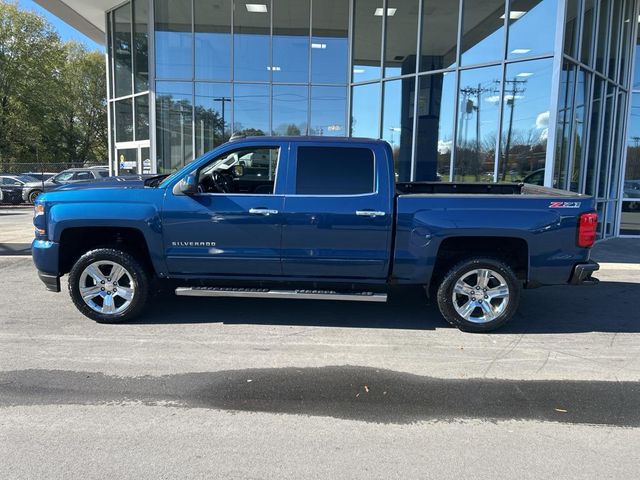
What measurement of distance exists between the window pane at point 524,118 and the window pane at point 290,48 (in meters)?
6.48

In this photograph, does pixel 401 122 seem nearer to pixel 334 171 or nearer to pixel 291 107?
pixel 291 107

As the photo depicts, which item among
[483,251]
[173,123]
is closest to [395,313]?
[483,251]

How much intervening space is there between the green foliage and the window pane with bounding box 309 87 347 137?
91.7ft

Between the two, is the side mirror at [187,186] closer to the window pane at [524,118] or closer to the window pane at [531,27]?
the window pane at [524,118]

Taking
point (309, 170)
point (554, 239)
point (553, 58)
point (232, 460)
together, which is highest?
point (553, 58)

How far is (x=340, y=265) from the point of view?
17.9 ft

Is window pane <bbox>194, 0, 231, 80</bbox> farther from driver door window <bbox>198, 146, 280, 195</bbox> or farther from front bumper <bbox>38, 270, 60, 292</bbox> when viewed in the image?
front bumper <bbox>38, 270, 60, 292</bbox>

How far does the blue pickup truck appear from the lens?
5.28 metres

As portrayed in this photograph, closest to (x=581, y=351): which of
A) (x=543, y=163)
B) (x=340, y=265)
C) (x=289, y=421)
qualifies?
(x=340, y=265)

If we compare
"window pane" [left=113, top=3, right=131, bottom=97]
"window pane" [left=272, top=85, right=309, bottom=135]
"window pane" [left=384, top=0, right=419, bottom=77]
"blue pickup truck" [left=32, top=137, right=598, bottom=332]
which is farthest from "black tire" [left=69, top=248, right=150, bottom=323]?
"window pane" [left=113, top=3, right=131, bottom=97]

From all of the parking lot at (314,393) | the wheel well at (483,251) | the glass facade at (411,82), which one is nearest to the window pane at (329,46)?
the glass facade at (411,82)

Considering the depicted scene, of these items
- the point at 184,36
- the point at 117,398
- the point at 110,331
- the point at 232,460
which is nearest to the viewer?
the point at 232,460

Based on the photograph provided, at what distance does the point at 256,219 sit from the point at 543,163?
7022mm

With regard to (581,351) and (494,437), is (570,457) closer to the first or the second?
(494,437)
